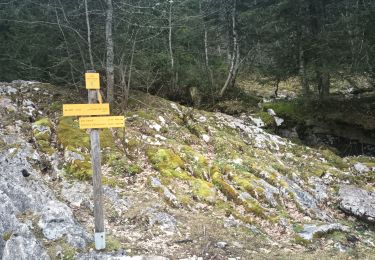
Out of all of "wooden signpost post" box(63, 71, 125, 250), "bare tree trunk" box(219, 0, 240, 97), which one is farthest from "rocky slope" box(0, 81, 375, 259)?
"bare tree trunk" box(219, 0, 240, 97)

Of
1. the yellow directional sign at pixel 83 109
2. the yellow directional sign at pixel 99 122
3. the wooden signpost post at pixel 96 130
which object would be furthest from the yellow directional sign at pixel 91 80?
the yellow directional sign at pixel 99 122

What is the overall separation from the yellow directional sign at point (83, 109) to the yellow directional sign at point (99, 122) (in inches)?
4.3

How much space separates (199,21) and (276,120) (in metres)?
7.69

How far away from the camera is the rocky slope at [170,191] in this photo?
6.25m

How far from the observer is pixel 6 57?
15891mm

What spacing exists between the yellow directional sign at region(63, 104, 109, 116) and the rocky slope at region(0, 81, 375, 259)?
2152mm

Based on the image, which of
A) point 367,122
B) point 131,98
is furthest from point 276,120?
point 131,98

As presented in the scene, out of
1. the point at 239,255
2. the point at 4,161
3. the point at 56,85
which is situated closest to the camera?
the point at 239,255

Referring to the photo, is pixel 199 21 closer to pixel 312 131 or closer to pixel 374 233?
pixel 312 131

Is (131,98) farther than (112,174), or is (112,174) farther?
(131,98)

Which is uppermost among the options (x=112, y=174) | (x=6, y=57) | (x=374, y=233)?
(x=6, y=57)

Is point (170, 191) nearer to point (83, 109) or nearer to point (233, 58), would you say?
point (83, 109)

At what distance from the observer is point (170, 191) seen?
8.16 m

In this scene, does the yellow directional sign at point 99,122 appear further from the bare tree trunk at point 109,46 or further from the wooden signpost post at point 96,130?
the bare tree trunk at point 109,46
